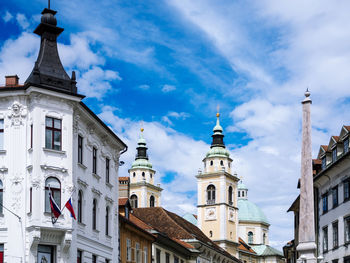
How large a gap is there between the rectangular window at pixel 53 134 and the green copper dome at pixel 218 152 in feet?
286

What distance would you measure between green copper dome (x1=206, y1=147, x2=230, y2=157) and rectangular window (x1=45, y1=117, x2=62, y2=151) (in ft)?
286

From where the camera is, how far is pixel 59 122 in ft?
114

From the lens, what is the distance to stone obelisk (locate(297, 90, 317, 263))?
24.9 meters

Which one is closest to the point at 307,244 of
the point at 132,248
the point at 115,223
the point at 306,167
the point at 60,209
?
the point at 306,167

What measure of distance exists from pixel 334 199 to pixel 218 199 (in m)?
73.1

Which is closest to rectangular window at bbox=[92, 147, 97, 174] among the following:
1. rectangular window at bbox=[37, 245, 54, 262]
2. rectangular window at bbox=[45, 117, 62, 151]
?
rectangular window at bbox=[45, 117, 62, 151]

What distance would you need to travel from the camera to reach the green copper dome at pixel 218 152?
121 m

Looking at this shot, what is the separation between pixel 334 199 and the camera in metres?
46.2

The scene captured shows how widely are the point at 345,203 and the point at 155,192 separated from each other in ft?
310

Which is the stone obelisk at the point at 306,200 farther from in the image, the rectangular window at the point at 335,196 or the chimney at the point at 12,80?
the rectangular window at the point at 335,196

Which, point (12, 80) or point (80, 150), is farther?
point (80, 150)

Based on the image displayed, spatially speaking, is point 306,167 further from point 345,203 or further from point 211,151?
point 211,151

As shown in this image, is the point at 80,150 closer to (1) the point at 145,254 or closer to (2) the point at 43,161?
(2) the point at 43,161

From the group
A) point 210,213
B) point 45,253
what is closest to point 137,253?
point 45,253
